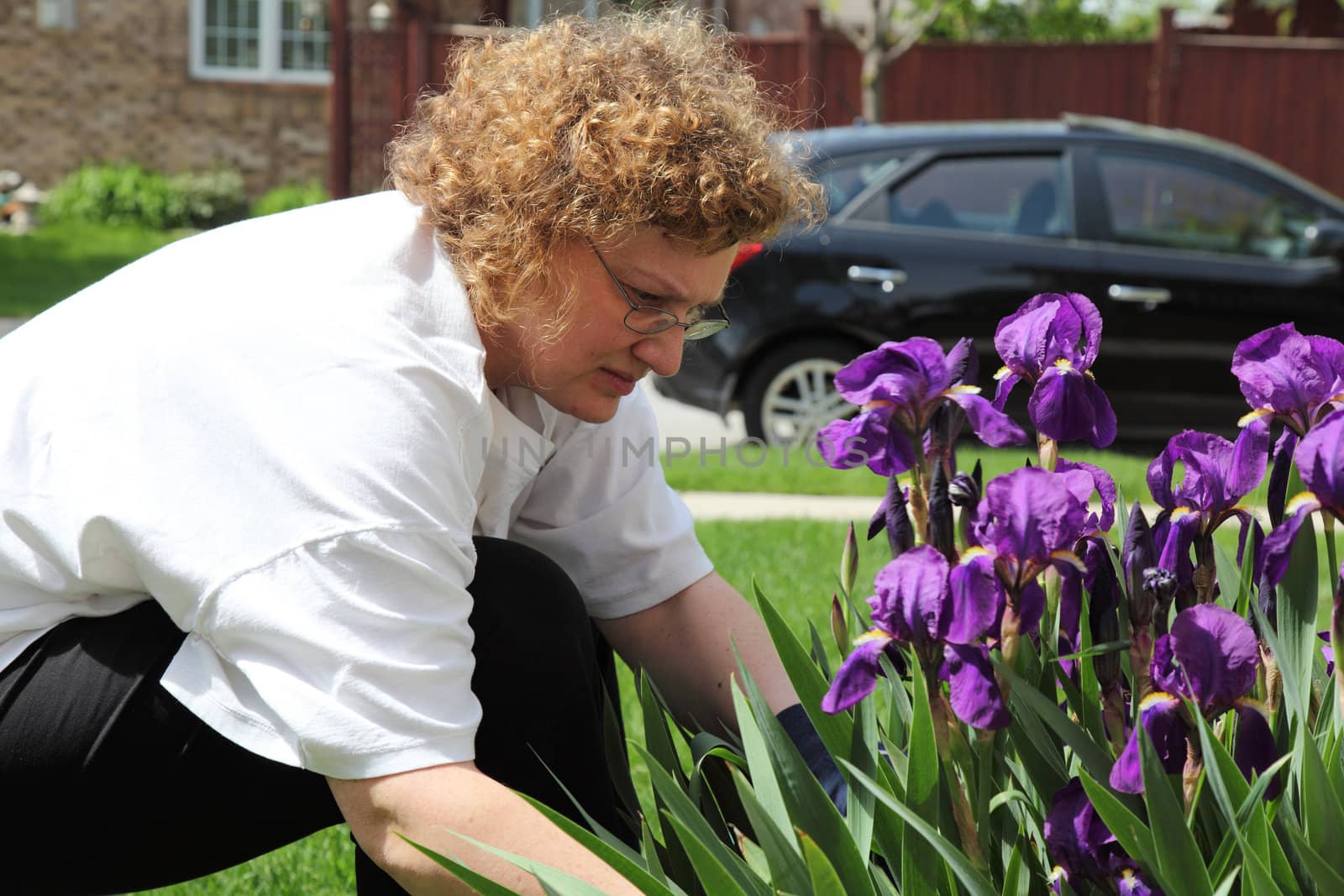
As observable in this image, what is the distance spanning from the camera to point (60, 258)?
12031 millimetres

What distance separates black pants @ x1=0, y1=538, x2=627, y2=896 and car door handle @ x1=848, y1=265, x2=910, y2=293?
4558 millimetres

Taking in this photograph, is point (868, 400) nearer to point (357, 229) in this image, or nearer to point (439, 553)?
point (439, 553)

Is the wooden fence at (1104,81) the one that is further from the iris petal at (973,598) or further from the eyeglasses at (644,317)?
the iris petal at (973,598)

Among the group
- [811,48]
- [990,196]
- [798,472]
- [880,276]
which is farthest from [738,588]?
[811,48]

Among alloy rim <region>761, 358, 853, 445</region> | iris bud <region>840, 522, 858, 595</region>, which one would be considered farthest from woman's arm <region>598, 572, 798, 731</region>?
alloy rim <region>761, 358, 853, 445</region>

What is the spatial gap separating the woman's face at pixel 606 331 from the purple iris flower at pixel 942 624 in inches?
21.9

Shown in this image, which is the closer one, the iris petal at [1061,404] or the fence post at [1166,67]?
the iris petal at [1061,404]

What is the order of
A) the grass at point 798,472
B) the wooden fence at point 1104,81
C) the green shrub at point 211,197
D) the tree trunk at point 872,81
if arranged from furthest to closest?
the green shrub at point 211,197 → the wooden fence at point 1104,81 → the tree trunk at point 872,81 → the grass at point 798,472

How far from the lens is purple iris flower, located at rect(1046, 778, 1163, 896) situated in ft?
4.11

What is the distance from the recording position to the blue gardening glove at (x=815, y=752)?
1.63m

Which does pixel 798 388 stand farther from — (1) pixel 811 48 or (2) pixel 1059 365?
(1) pixel 811 48

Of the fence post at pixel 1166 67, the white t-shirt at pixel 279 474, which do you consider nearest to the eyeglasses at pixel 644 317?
the white t-shirt at pixel 279 474

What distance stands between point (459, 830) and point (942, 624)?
19.7 inches

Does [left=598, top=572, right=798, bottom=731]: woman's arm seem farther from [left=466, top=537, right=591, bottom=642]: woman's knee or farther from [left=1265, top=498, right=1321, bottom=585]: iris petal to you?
[left=1265, top=498, right=1321, bottom=585]: iris petal
